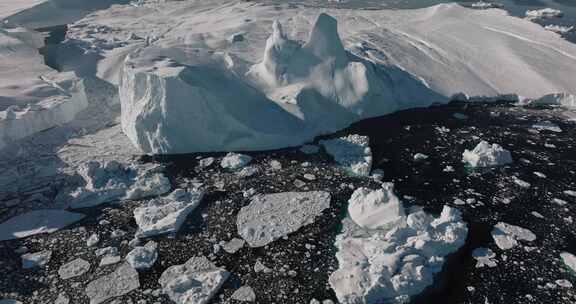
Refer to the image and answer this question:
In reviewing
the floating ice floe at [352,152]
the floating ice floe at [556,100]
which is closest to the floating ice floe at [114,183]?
the floating ice floe at [352,152]

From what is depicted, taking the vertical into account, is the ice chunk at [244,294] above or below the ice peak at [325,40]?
below

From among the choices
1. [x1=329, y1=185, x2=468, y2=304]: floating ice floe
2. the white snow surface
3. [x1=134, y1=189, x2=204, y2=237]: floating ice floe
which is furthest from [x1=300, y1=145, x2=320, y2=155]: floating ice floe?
[x1=134, y1=189, x2=204, y2=237]: floating ice floe

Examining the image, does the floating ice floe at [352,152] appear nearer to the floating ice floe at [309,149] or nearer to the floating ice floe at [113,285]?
the floating ice floe at [309,149]

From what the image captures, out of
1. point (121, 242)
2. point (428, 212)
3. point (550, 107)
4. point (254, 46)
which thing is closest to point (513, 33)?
point (550, 107)

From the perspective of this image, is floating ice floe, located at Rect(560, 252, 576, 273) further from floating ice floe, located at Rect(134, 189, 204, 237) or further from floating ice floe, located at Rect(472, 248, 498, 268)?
floating ice floe, located at Rect(134, 189, 204, 237)

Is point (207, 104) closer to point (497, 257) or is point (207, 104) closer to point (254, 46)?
point (254, 46)

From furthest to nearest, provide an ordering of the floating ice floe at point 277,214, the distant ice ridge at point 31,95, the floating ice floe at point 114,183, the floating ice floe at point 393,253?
the distant ice ridge at point 31,95 < the floating ice floe at point 114,183 < the floating ice floe at point 277,214 < the floating ice floe at point 393,253

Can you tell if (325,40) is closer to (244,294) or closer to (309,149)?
(309,149)
